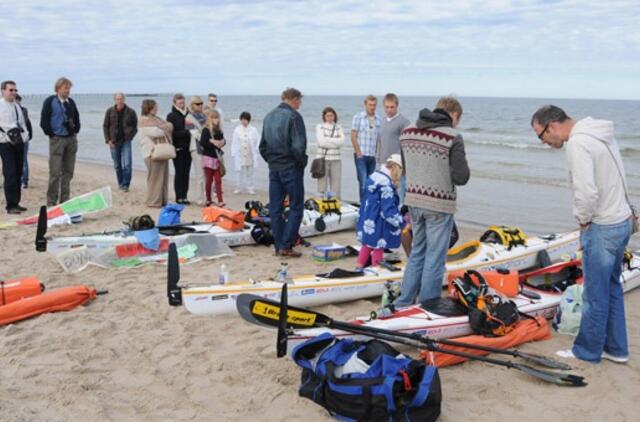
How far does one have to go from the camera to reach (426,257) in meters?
4.98

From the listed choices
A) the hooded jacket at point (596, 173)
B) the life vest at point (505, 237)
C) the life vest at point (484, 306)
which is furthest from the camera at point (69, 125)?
the hooded jacket at point (596, 173)

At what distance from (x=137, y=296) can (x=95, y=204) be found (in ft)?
12.0

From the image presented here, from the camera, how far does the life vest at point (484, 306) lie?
4742 mm

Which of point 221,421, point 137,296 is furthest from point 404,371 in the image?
point 137,296

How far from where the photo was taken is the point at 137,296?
5.69m

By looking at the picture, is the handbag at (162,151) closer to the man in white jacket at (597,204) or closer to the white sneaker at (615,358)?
the man in white jacket at (597,204)

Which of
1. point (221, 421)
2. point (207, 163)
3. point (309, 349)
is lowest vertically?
point (221, 421)

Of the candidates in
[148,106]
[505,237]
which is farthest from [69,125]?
[505,237]

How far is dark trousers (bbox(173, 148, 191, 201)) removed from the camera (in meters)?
10.1

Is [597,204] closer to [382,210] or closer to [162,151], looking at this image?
[382,210]

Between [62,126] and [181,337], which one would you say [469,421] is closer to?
[181,337]

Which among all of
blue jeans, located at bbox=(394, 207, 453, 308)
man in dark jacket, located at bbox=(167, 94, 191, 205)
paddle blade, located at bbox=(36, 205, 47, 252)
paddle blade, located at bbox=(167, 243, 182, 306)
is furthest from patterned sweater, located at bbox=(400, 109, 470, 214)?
man in dark jacket, located at bbox=(167, 94, 191, 205)

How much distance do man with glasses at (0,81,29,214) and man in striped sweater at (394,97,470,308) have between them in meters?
6.55

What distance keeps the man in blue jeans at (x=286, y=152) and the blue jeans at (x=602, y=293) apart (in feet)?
10.9
